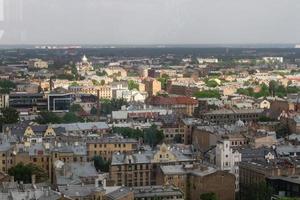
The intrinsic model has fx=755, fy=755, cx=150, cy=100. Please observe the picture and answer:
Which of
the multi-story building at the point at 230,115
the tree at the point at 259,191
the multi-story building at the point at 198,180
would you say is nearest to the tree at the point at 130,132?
the multi-story building at the point at 230,115

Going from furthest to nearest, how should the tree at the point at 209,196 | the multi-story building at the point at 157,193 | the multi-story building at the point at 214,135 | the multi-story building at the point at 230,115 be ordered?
the multi-story building at the point at 230,115
the multi-story building at the point at 214,135
the tree at the point at 209,196
the multi-story building at the point at 157,193

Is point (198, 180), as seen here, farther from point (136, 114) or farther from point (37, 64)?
point (37, 64)

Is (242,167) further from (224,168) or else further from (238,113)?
(238,113)

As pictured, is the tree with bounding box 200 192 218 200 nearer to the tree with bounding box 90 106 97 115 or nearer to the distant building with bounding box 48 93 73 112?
the tree with bounding box 90 106 97 115

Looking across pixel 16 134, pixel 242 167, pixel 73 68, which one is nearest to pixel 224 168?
pixel 242 167

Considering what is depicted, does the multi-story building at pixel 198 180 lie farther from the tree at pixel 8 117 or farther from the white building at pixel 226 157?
the tree at pixel 8 117

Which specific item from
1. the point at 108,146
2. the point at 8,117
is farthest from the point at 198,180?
the point at 8,117

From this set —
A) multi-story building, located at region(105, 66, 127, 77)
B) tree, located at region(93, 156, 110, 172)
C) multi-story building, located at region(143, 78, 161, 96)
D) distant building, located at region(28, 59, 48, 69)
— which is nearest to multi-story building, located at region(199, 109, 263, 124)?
tree, located at region(93, 156, 110, 172)
